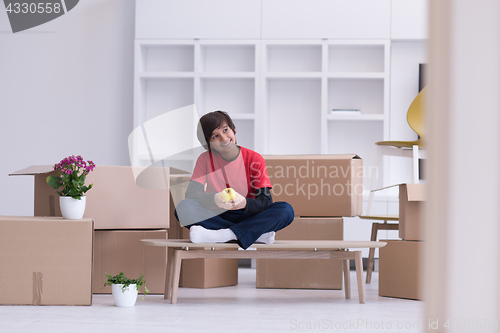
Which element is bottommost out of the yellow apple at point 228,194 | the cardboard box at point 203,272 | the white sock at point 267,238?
the cardboard box at point 203,272

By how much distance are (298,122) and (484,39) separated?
3.31 m

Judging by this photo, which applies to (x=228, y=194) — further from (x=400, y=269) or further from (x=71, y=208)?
(x=400, y=269)

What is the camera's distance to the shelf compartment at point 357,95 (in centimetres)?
348

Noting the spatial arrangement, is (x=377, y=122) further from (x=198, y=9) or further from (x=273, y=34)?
(x=198, y=9)

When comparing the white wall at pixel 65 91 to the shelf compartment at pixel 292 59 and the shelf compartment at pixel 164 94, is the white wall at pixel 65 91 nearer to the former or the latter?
the shelf compartment at pixel 164 94

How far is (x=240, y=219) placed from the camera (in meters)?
1.88

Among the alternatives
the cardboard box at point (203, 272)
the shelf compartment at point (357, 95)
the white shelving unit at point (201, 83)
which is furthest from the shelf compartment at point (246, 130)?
the cardboard box at point (203, 272)

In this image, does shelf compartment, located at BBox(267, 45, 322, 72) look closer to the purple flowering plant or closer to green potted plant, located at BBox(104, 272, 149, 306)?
the purple flowering plant

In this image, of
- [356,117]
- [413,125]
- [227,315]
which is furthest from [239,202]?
[356,117]

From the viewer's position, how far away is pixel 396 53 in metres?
3.39

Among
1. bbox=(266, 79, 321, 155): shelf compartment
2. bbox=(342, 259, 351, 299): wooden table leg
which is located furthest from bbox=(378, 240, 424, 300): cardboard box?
bbox=(266, 79, 321, 155): shelf compartment

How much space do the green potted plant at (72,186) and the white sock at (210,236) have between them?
0.41m

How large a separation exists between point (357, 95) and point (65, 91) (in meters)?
2.08

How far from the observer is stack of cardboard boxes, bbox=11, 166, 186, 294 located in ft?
6.51
